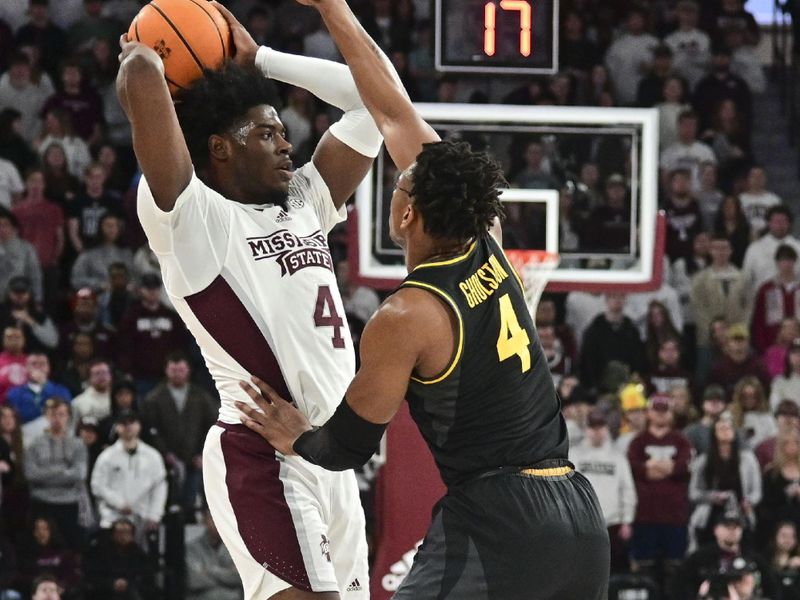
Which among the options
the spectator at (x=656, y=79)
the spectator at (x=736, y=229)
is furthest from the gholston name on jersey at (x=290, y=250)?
the spectator at (x=656, y=79)

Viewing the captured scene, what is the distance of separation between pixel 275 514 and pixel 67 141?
30.6 feet

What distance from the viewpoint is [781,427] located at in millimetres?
10758

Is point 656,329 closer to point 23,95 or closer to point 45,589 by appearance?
point 45,589

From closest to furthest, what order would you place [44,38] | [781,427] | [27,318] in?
[781,427] → [27,318] → [44,38]

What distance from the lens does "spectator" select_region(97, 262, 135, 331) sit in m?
12.2

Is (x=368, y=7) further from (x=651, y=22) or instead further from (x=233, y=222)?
(x=233, y=222)

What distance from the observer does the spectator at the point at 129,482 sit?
→ 10.2 meters

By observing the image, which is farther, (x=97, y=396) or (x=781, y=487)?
(x=97, y=396)

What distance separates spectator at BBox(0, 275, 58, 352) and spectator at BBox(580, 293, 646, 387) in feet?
13.5

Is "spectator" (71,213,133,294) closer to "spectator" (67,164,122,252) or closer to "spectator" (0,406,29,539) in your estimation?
"spectator" (67,164,122,252)

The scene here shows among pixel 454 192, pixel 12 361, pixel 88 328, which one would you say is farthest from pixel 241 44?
pixel 88 328

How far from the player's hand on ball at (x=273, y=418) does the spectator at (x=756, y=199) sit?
9449 millimetres

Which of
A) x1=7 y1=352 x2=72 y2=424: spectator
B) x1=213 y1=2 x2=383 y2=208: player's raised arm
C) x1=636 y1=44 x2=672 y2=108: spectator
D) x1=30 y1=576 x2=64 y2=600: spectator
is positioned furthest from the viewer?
x1=636 y1=44 x2=672 y2=108: spectator

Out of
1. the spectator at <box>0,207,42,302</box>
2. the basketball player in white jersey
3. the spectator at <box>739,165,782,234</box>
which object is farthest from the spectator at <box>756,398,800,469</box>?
the basketball player in white jersey
